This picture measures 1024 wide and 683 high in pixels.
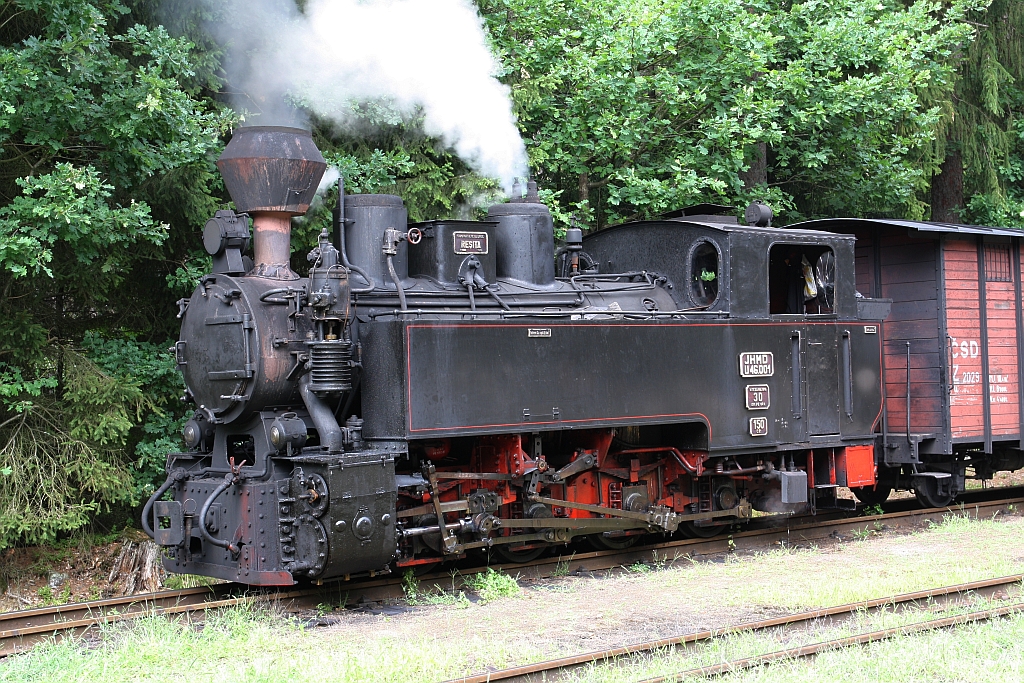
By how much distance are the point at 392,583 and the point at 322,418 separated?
137cm

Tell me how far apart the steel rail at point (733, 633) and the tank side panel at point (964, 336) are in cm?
352

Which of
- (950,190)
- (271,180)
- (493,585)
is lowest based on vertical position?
(493,585)

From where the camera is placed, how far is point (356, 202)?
740 centimetres

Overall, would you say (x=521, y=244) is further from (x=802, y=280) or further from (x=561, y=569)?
(x=802, y=280)

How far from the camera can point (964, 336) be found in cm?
1024

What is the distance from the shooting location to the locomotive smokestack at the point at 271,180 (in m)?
6.94

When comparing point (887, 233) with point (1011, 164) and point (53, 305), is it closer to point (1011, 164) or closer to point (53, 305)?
point (1011, 164)

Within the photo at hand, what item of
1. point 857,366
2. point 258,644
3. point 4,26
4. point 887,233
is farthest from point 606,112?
point 258,644

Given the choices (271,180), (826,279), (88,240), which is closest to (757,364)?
(826,279)

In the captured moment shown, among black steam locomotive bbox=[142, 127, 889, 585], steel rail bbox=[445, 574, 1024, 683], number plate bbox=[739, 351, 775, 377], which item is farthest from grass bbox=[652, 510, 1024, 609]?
number plate bbox=[739, 351, 775, 377]

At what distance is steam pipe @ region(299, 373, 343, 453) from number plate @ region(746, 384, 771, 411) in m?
3.51

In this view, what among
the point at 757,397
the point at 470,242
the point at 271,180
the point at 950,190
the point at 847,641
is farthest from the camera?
the point at 950,190

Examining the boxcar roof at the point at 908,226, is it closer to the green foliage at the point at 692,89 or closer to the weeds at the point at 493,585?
the green foliage at the point at 692,89

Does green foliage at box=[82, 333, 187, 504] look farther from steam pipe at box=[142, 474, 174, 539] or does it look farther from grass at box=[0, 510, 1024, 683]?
grass at box=[0, 510, 1024, 683]
